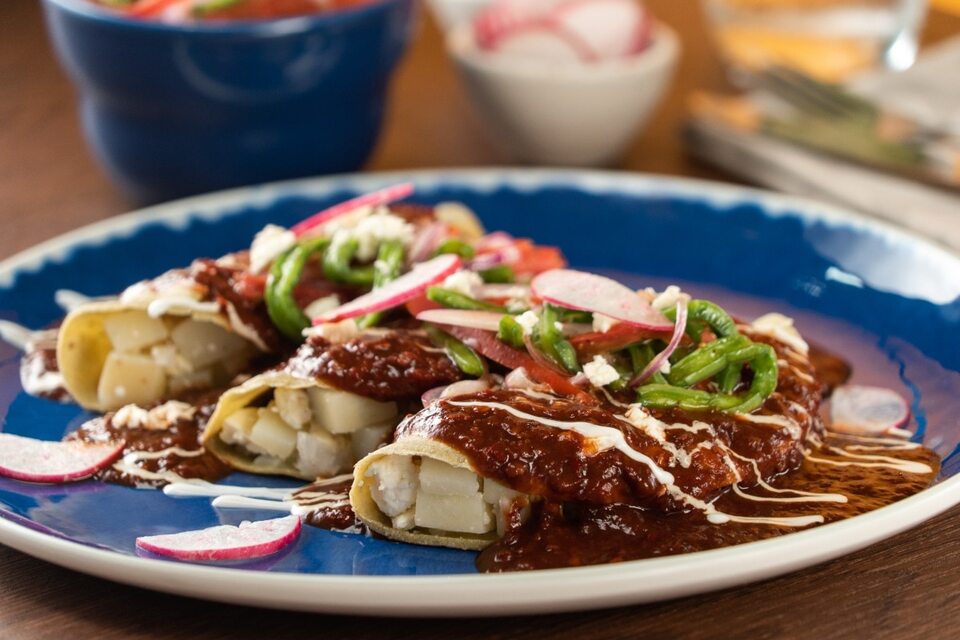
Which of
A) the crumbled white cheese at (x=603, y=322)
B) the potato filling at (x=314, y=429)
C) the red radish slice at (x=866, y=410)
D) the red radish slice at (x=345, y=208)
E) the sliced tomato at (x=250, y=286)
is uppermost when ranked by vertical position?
the red radish slice at (x=345, y=208)

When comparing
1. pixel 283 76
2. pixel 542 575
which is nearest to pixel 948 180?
pixel 283 76

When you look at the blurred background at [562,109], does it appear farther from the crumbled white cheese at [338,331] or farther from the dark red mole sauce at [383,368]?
the dark red mole sauce at [383,368]

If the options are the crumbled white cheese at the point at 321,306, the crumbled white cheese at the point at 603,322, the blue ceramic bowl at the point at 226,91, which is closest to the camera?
the crumbled white cheese at the point at 603,322

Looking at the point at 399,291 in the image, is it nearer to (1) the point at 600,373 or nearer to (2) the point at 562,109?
(1) the point at 600,373

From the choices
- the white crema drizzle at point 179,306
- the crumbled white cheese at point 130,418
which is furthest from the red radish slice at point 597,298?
the crumbled white cheese at point 130,418

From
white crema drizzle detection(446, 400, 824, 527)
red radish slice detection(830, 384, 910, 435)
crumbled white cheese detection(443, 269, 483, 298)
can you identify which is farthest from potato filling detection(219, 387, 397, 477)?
red radish slice detection(830, 384, 910, 435)

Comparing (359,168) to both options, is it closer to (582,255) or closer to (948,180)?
(582,255)
